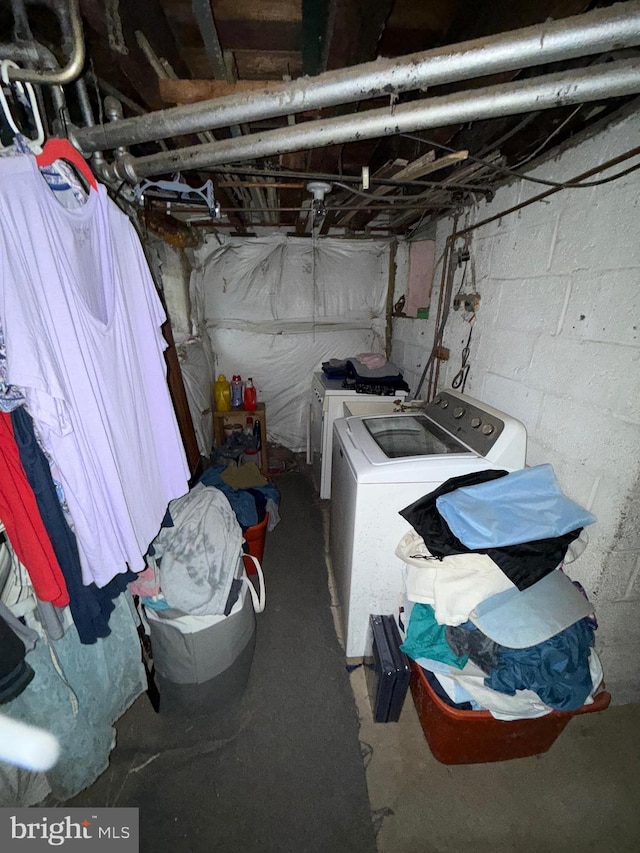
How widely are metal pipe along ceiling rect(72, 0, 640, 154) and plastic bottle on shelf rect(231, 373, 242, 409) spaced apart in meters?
2.39

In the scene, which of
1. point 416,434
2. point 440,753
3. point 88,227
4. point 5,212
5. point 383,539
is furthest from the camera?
point 416,434

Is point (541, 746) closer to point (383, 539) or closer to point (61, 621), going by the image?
point (383, 539)

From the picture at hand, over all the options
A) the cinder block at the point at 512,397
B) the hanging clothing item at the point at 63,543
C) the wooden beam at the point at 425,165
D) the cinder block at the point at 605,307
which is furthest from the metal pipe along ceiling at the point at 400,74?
the cinder block at the point at 512,397

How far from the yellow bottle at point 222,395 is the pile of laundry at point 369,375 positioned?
106 centimetres

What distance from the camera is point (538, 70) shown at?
1030 mm

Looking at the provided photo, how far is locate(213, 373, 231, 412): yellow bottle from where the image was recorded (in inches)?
132

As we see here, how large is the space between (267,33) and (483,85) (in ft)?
2.16

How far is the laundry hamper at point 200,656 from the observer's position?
1319 mm

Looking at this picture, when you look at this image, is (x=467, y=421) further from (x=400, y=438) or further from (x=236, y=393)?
(x=236, y=393)

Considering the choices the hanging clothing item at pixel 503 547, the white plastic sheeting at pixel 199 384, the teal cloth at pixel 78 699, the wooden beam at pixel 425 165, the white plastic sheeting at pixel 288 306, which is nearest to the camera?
the teal cloth at pixel 78 699

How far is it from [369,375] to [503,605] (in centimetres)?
186

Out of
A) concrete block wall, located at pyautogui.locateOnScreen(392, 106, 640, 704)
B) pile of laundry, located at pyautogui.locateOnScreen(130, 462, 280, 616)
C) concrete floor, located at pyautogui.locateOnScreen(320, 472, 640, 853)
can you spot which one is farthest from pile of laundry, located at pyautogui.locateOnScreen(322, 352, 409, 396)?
concrete floor, located at pyautogui.locateOnScreen(320, 472, 640, 853)

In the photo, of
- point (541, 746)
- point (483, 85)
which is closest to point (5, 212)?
point (483, 85)

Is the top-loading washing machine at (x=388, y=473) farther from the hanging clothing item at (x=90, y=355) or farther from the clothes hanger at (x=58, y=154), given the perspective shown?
the clothes hanger at (x=58, y=154)
